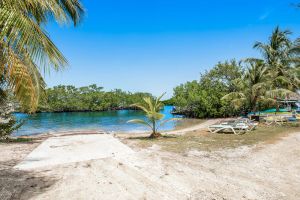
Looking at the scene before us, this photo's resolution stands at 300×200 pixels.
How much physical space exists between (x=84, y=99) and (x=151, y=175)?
79.6 metres

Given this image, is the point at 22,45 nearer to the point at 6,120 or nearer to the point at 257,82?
the point at 6,120

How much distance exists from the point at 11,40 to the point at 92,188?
10.1 feet

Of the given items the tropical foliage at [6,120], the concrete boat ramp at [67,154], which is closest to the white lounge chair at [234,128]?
the concrete boat ramp at [67,154]

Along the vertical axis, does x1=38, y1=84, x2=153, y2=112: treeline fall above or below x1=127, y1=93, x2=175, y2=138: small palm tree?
above

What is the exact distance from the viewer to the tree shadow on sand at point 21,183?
420cm

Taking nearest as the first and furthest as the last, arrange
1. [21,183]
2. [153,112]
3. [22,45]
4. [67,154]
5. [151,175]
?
[22,45] → [21,183] → [151,175] → [67,154] → [153,112]

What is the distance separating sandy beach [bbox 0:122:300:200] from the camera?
443 centimetres

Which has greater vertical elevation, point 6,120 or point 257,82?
point 257,82

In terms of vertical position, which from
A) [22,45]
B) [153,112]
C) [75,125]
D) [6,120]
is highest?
[22,45]

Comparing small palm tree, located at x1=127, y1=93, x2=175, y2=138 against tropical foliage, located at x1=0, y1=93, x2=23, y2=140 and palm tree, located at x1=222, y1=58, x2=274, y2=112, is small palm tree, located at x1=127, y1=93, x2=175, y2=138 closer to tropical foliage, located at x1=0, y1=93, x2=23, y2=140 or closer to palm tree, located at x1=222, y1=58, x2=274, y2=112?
tropical foliage, located at x1=0, y1=93, x2=23, y2=140

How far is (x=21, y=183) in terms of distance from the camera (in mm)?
4770

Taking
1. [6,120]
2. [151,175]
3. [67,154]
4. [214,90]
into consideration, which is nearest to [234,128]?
[151,175]

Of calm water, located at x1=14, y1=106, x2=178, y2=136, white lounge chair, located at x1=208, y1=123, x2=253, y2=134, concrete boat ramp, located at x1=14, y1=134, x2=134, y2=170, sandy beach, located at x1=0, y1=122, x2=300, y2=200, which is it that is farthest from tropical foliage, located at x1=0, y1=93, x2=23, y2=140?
white lounge chair, located at x1=208, y1=123, x2=253, y2=134

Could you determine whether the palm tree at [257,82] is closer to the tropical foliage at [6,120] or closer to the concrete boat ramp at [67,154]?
the concrete boat ramp at [67,154]
